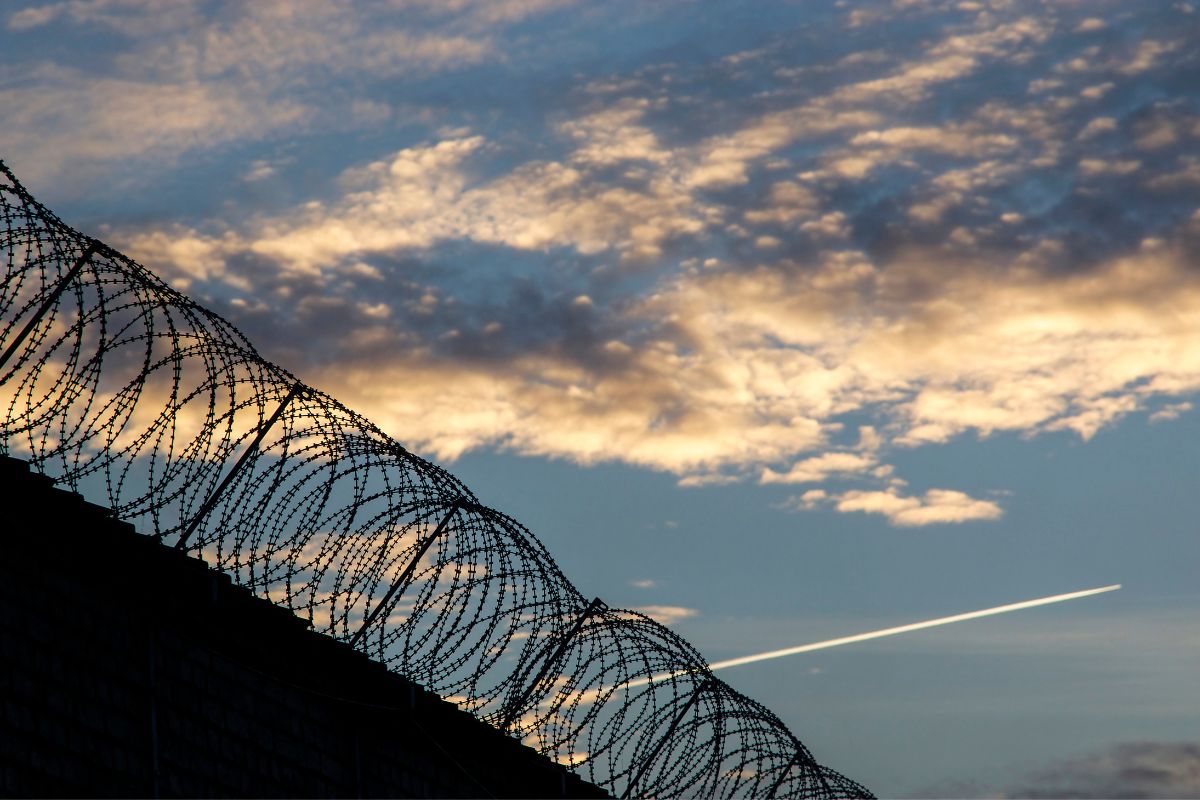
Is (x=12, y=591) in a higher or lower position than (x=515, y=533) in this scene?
lower

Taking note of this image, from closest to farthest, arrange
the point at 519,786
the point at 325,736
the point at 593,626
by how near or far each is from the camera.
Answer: the point at 325,736 < the point at 593,626 < the point at 519,786

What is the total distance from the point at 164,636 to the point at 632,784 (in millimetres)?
4137

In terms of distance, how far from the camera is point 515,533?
1172cm

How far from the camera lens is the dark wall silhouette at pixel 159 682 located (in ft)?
29.4

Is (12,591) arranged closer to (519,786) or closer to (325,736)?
(325,736)

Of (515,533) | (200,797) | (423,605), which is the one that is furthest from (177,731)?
(515,533)

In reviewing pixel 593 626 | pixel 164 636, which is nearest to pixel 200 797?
pixel 164 636

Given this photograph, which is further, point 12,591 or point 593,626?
point 593,626

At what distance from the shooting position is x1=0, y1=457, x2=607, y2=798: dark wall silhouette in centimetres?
897

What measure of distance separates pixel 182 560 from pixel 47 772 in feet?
5.26

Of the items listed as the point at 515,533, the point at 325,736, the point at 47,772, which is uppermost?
the point at 515,533

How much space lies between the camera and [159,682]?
992cm

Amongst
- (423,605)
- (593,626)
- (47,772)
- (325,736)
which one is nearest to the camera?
(47,772)

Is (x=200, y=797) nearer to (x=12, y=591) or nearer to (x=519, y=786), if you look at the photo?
(x=12, y=591)
